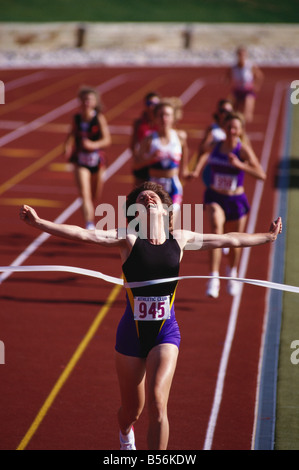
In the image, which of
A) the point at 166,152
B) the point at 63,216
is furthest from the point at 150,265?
the point at 63,216

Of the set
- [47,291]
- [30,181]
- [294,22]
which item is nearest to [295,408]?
[47,291]

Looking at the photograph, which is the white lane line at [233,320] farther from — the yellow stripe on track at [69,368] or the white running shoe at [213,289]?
the yellow stripe on track at [69,368]

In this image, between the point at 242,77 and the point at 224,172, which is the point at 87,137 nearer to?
the point at 224,172

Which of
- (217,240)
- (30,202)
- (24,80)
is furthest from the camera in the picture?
(24,80)

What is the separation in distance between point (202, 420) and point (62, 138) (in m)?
14.0

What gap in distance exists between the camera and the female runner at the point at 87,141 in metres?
10.6

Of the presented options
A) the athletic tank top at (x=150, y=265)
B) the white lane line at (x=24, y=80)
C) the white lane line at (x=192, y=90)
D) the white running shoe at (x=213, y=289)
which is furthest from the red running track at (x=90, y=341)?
the white lane line at (x=24, y=80)

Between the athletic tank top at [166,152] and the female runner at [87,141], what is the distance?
1.59 meters

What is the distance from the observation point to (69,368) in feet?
23.2

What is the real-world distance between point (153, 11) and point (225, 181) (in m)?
42.6

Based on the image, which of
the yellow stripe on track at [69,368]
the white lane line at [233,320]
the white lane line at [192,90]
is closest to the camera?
the yellow stripe on track at [69,368]

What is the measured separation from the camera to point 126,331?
499 centimetres

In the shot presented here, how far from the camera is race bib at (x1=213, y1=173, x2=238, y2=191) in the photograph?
875 cm

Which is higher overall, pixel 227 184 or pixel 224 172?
pixel 224 172
